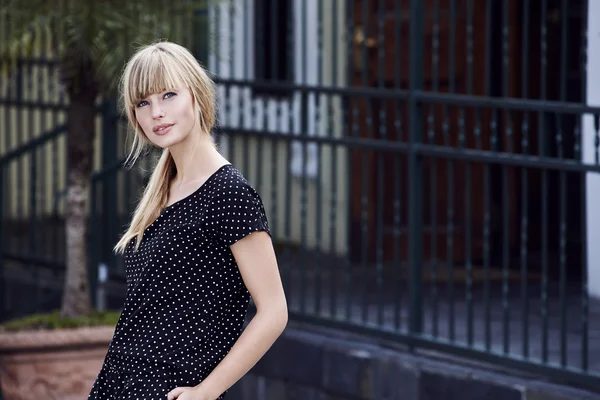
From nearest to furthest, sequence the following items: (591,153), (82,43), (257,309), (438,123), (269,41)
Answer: (257,309), (82,43), (591,153), (438,123), (269,41)

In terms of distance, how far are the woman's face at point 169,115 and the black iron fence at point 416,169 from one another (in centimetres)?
244

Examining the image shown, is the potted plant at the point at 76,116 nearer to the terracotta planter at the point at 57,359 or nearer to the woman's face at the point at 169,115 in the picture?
the terracotta planter at the point at 57,359

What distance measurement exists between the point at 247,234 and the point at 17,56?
3578mm

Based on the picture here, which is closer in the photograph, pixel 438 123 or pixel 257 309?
pixel 257 309

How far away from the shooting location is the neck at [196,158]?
3.00 m

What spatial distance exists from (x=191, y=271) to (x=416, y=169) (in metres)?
3.07

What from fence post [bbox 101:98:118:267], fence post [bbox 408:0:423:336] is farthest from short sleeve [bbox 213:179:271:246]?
fence post [bbox 101:98:118:267]

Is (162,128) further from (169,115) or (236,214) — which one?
(236,214)

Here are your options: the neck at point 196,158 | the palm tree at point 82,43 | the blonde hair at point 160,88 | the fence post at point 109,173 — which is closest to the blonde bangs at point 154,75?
the blonde hair at point 160,88

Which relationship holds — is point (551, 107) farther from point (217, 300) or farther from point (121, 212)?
point (121, 212)

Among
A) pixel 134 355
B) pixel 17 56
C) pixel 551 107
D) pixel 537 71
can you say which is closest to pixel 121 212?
pixel 17 56

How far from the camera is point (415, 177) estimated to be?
5.88 metres

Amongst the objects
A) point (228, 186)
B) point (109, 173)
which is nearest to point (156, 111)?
point (228, 186)

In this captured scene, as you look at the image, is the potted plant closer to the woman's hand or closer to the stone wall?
the stone wall
